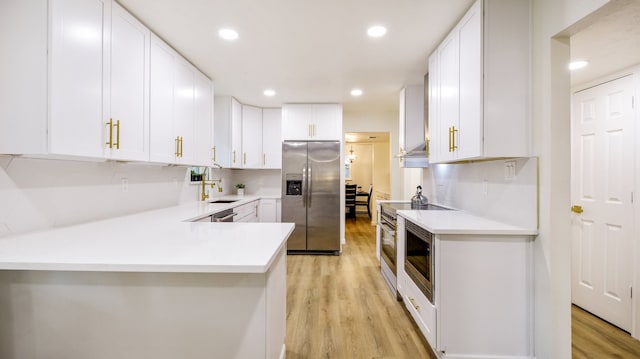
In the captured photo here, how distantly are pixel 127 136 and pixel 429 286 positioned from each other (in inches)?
91.5

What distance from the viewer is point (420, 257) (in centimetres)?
211

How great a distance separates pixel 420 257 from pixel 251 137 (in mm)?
3590

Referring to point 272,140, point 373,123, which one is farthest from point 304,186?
point 373,123

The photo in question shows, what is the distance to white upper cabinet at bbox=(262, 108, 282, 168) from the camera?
→ 492 cm

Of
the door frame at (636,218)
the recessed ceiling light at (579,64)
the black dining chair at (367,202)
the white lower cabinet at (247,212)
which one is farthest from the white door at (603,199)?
the black dining chair at (367,202)

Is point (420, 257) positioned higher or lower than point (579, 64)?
lower

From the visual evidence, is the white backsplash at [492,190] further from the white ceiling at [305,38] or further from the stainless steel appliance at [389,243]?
the white ceiling at [305,38]

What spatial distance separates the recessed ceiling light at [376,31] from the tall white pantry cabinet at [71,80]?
1.78 meters

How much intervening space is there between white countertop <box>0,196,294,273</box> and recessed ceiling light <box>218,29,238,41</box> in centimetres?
160

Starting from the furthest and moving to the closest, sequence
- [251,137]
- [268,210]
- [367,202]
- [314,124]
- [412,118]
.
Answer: [367,202] → [251,137] → [268,210] → [314,124] → [412,118]

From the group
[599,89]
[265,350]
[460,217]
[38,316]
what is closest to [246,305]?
[265,350]

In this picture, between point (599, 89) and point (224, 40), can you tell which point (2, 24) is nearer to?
point (224, 40)

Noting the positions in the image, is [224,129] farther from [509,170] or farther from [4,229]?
[509,170]

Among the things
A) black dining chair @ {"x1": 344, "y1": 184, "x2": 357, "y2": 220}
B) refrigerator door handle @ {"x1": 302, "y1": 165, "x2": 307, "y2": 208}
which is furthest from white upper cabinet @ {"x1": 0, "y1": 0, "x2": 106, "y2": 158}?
black dining chair @ {"x1": 344, "y1": 184, "x2": 357, "y2": 220}
